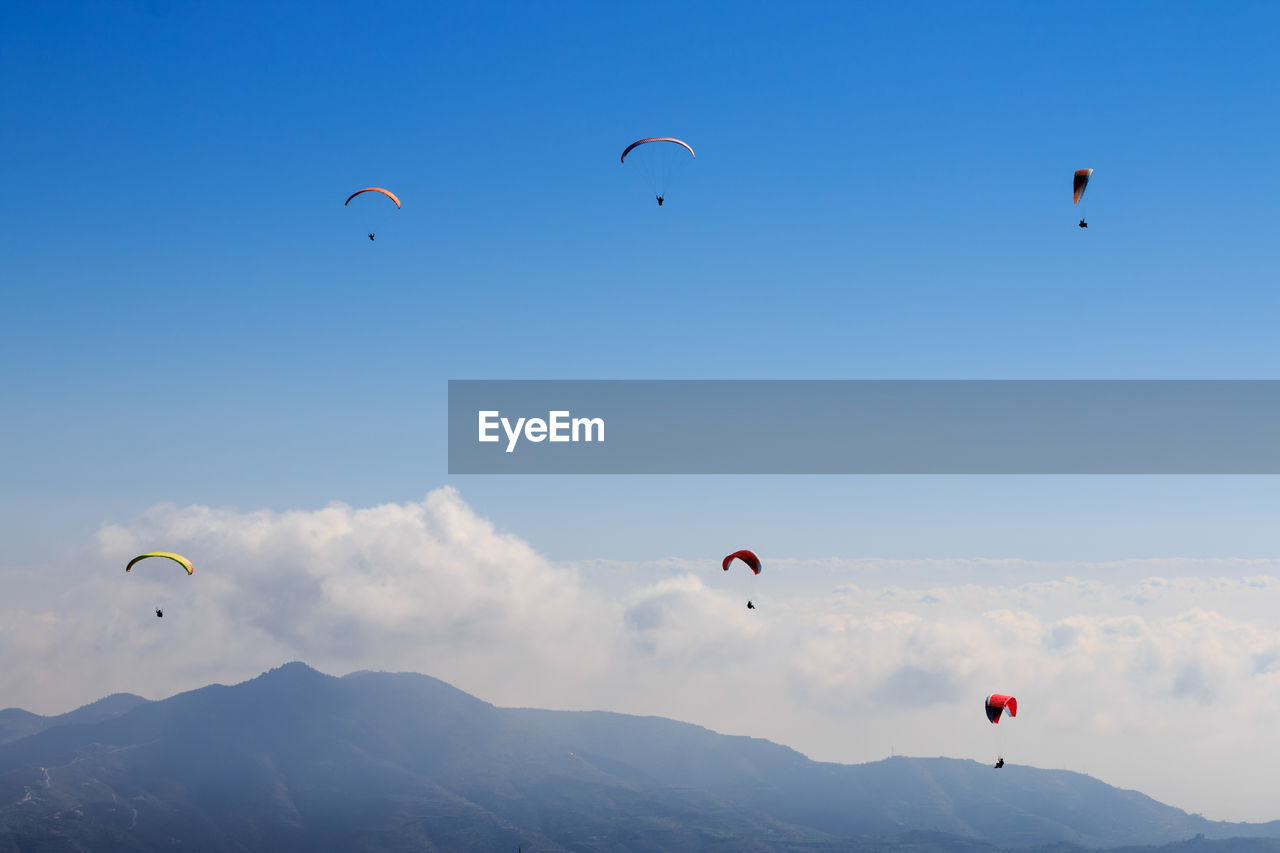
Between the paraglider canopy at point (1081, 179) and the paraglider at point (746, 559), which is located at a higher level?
the paraglider canopy at point (1081, 179)

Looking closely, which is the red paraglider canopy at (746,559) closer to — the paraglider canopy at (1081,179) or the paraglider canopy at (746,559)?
the paraglider canopy at (746,559)

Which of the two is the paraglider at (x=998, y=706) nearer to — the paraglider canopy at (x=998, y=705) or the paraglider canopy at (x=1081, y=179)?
the paraglider canopy at (x=998, y=705)

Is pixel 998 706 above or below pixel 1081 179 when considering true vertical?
below

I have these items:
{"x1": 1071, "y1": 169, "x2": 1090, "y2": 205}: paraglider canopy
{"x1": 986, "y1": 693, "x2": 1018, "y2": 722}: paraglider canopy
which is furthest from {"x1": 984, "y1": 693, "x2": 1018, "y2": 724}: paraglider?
{"x1": 1071, "y1": 169, "x2": 1090, "y2": 205}: paraglider canopy

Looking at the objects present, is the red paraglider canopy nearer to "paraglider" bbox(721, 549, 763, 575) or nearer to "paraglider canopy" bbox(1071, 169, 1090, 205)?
"paraglider" bbox(721, 549, 763, 575)

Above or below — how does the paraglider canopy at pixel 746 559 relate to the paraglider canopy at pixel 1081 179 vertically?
below

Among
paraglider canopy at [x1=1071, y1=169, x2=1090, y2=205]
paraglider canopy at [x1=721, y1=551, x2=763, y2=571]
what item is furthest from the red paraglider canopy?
paraglider canopy at [x1=1071, y1=169, x2=1090, y2=205]

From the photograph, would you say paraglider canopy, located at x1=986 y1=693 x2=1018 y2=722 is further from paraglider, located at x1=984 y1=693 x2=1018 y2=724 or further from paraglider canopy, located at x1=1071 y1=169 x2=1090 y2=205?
paraglider canopy, located at x1=1071 y1=169 x2=1090 y2=205

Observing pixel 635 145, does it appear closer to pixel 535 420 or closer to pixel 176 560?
pixel 535 420

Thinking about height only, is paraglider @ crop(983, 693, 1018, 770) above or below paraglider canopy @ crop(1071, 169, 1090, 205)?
below

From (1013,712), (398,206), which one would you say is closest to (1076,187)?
(1013,712)

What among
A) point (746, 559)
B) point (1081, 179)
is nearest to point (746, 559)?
point (746, 559)

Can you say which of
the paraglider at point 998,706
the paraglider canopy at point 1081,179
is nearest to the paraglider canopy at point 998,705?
the paraglider at point 998,706

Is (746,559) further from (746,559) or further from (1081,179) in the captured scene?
(1081,179)
